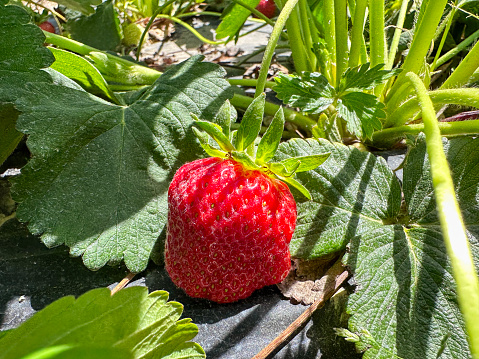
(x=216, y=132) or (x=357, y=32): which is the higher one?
(x=357, y=32)

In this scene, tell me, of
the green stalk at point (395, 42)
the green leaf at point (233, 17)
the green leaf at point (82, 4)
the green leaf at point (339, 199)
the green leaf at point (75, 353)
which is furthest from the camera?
the green leaf at point (233, 17)

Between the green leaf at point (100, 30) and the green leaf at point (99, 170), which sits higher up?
the green leaf at point (100, 30)

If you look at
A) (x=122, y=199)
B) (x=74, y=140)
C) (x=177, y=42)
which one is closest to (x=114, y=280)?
(x=122, y=199)

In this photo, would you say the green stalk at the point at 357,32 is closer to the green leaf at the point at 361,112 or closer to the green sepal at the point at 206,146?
the green leaf at the point at 361,112

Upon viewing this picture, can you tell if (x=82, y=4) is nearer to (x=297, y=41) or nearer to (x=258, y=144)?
(x=297, y=41)

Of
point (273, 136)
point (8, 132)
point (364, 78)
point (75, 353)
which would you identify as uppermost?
point (364, 78)

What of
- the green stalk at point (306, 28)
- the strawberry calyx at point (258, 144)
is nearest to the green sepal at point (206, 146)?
the strawberry calyx at point (258, 144)

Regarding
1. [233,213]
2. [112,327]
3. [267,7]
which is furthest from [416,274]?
[267,7]
